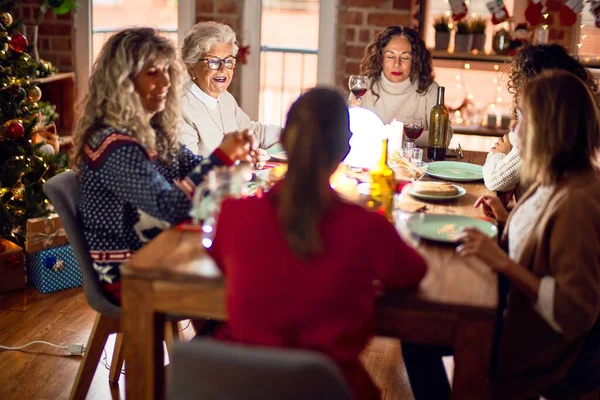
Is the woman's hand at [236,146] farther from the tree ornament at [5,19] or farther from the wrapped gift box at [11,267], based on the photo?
the tree ornament at [5,19]

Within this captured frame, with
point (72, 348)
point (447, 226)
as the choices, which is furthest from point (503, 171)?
point (72, 348)

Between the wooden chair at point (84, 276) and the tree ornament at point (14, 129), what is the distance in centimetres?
127

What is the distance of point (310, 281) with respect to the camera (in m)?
1.33

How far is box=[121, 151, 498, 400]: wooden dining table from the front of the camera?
1.50 metres

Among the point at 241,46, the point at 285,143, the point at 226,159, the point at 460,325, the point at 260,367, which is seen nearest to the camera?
the point at 260,367

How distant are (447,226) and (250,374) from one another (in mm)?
922

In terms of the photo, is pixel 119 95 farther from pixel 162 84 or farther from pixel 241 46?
pixel 241 46

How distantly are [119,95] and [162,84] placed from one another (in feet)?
0.47

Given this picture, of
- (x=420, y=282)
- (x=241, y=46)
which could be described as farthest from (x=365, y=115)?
(x=241, y=46)

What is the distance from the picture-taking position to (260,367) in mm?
1143

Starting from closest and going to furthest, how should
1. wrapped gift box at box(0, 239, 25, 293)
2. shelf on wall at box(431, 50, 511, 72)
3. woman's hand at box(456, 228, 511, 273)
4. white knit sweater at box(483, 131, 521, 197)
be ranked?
woman's hand at box(456, 228, 511, 273) < white knit sweater at box(483, 131, 521, 197) < wrapped gift box at box(0, 239, 25, 293) < shelf on wall at box(431, 50, 511, 72)

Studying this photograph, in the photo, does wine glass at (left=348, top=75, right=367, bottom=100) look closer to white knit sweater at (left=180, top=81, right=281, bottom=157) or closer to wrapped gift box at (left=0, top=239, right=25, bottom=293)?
white knit sweater at (left=180, top=81, right=281, bottom=157)

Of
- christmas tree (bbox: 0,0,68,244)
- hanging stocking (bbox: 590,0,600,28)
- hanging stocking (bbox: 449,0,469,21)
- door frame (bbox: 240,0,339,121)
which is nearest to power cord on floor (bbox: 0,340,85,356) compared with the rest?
christmas tree (bbox: 0,0,68,244)

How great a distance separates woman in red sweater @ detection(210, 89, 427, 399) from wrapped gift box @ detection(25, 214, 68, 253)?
2.06 meters
